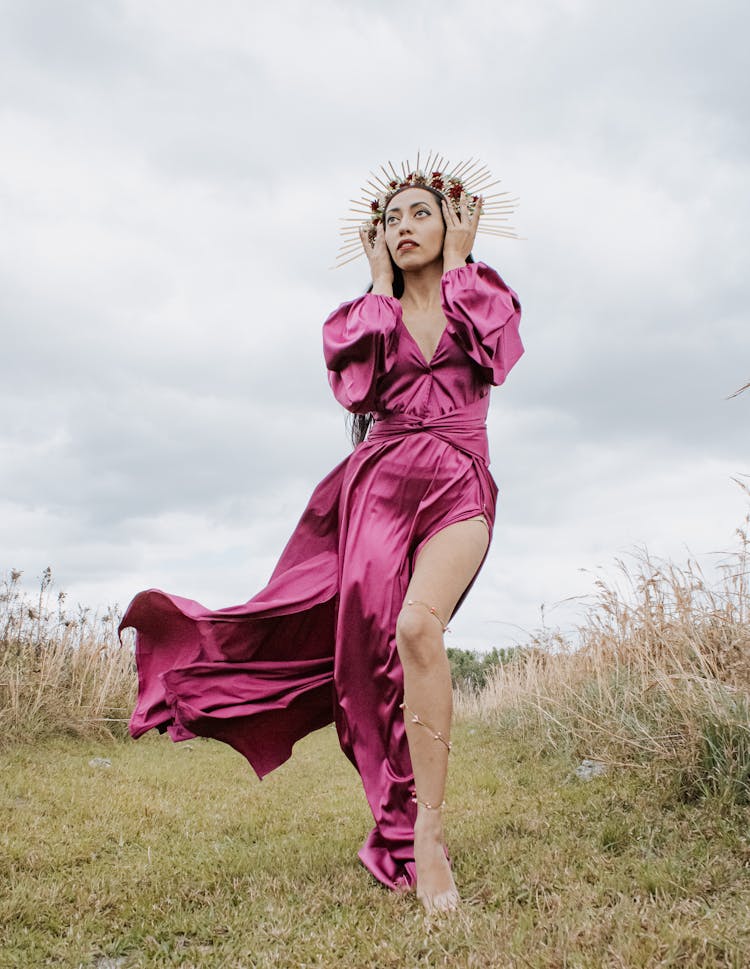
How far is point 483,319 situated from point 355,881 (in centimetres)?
209

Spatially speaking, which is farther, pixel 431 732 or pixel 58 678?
pixel 58 678

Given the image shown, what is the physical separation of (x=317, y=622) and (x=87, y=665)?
5552 mm

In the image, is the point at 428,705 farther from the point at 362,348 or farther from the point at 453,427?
the point at 362,348

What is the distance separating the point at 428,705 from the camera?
Result: 303 cm

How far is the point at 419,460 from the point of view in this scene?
11.2 ft

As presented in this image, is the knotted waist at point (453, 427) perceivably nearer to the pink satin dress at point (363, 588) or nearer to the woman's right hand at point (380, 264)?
the pink satin dress at point (363, 588)

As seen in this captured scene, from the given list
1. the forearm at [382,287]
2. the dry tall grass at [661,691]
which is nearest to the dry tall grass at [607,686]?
the dry tall grass at [661,691]

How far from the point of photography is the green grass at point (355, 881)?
2480 millimetres

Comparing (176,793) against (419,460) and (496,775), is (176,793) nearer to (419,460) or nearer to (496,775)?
(496,775)

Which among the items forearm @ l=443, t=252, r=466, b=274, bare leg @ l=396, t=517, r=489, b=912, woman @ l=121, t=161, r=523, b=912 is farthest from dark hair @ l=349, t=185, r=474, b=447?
bare leg @ l=396, t=517, r=489, b=912

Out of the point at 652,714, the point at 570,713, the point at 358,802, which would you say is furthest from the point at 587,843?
the point at 570,713

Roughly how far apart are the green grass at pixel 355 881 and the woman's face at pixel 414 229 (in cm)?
238

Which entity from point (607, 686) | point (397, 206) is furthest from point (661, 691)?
point (397, 206)

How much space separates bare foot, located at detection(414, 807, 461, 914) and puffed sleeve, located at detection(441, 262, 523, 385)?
5.23ft
